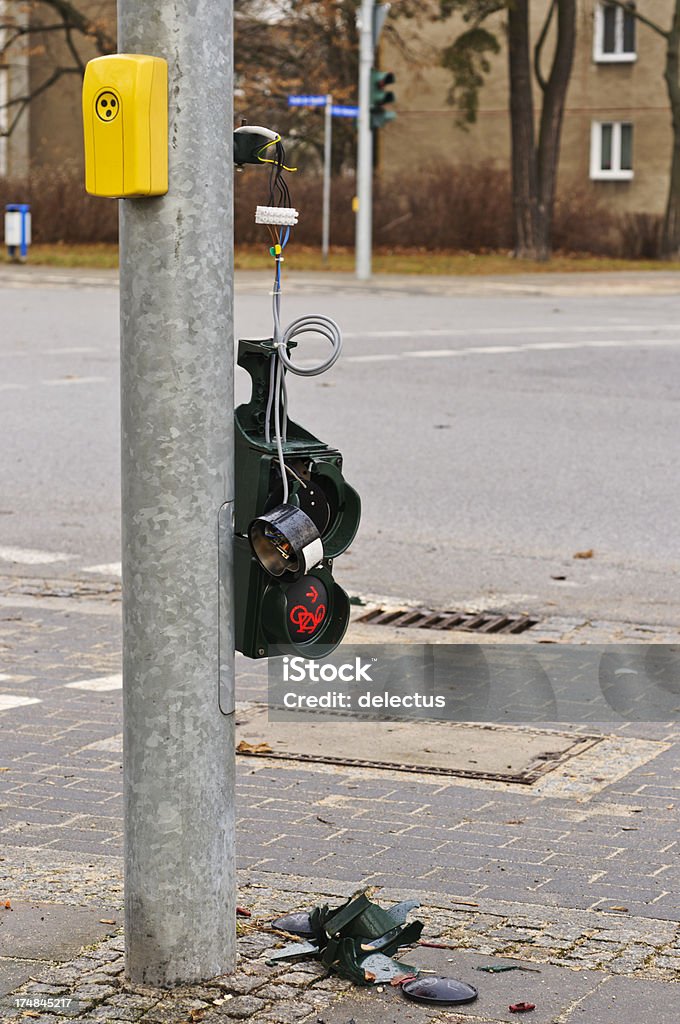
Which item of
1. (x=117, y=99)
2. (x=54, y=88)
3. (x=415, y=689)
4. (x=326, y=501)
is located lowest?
(x=415, y=689)

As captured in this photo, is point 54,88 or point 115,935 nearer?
point 115,935

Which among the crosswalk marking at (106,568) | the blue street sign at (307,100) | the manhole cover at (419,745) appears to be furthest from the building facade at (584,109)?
the manhole cover at (419,745)

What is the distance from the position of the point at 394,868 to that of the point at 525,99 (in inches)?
1335

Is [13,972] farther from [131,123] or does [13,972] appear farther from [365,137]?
[365,137]

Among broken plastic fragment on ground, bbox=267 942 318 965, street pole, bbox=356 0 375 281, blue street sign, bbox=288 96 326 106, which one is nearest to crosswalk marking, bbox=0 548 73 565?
broken plastic fragment on ground, bbox=267 942 318 965

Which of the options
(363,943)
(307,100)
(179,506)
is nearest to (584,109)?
(307,100)

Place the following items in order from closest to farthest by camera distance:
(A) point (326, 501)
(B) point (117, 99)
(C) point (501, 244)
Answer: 1. (B) point (117, 99)
2. (A) point (326, 501)
3. (C) point (501, 244)

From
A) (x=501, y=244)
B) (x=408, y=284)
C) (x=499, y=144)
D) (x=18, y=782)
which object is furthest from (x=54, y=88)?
(x=18, y=782)

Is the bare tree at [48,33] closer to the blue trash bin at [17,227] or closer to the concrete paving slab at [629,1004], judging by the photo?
the blue trash bin at [17,227]

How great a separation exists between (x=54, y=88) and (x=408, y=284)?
100ft

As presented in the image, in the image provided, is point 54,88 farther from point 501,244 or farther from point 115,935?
point 115,935

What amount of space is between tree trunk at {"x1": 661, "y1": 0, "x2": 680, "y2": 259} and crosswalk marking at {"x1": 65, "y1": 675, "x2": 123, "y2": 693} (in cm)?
3710

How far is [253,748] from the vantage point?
224 inches

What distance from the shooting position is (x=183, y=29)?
3502 mm
